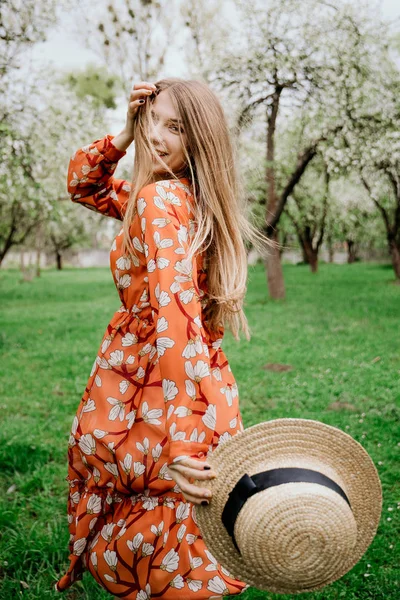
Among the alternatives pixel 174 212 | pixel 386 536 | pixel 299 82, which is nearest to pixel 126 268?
pixel 174 212

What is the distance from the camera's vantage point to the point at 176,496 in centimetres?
176

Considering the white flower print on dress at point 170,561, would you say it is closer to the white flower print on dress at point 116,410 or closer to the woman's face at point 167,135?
the white flower print on dress at point 116,410

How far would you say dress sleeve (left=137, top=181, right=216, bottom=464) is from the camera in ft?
5.06

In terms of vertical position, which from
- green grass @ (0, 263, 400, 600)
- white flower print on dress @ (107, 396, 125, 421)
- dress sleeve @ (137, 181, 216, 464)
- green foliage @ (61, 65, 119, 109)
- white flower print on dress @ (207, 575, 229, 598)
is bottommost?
green grass @ (0, 263, 400, 600)

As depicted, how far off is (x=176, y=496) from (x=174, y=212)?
0.87 metres

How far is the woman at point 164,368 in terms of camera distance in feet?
5.21

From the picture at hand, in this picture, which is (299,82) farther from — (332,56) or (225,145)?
(225,145)

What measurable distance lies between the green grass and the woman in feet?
2.01

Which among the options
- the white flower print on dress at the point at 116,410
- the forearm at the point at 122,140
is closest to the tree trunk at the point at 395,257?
the forearm at the point at 122,140

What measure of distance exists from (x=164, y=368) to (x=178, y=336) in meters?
0.10

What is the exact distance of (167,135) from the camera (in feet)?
6.51

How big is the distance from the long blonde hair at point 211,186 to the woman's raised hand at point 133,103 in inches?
1.1

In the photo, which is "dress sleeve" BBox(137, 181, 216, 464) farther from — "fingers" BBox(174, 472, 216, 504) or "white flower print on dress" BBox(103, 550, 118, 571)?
"white flower print on dress" BBox(103, 550, 118, 571)

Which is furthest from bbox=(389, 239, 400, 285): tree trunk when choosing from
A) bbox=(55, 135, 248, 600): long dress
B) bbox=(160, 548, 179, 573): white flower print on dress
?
bbox=(160, 548, 179, 573): white flower print on dress
